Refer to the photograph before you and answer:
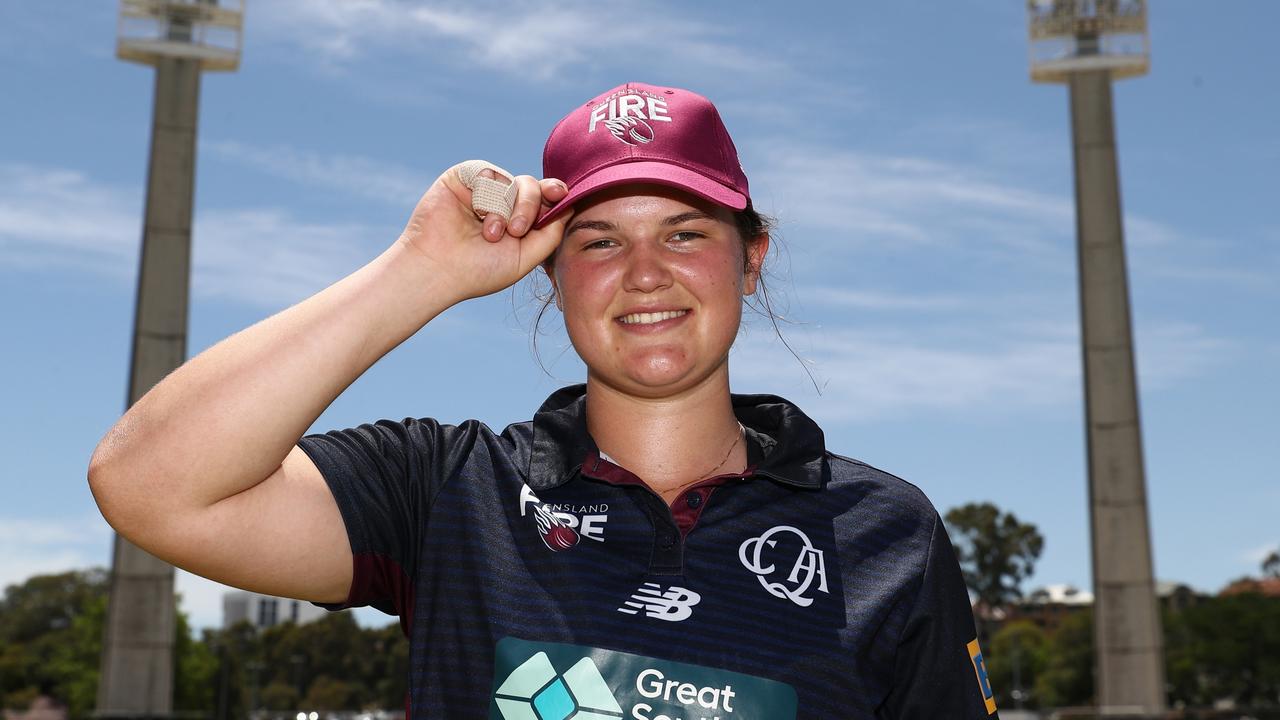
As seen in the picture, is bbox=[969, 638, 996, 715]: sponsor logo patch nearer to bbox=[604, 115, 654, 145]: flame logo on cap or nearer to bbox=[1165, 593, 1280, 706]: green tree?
bbox=[604, 115, 654, 145]: flame logo on cap

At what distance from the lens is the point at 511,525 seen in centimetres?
201

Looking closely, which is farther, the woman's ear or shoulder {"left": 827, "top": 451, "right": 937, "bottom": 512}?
the woman's ear

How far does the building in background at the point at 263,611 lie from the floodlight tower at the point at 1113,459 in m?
45.0

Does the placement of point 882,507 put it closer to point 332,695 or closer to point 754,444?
point 754,444

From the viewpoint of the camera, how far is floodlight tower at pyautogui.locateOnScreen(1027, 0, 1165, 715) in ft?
69.5

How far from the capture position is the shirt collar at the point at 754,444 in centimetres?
210

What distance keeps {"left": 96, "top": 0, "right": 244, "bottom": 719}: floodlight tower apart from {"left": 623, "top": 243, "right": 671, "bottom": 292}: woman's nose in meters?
17.8

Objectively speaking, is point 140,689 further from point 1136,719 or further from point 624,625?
point 624,625

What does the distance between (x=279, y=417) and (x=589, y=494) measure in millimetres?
518

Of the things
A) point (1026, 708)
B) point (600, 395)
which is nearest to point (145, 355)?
point (600, 395)

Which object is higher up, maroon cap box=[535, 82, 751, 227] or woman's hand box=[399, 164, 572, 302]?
maroon cap box=[535, 82, 751, 227]

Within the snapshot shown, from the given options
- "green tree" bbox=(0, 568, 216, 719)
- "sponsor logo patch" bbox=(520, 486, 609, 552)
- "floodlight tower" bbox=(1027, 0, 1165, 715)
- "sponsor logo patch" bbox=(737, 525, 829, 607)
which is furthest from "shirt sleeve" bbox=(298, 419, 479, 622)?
"green tree" bbox=(0, 568, 216, 719)

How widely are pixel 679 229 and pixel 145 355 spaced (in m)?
18.7

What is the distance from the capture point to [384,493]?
1.98 meters
